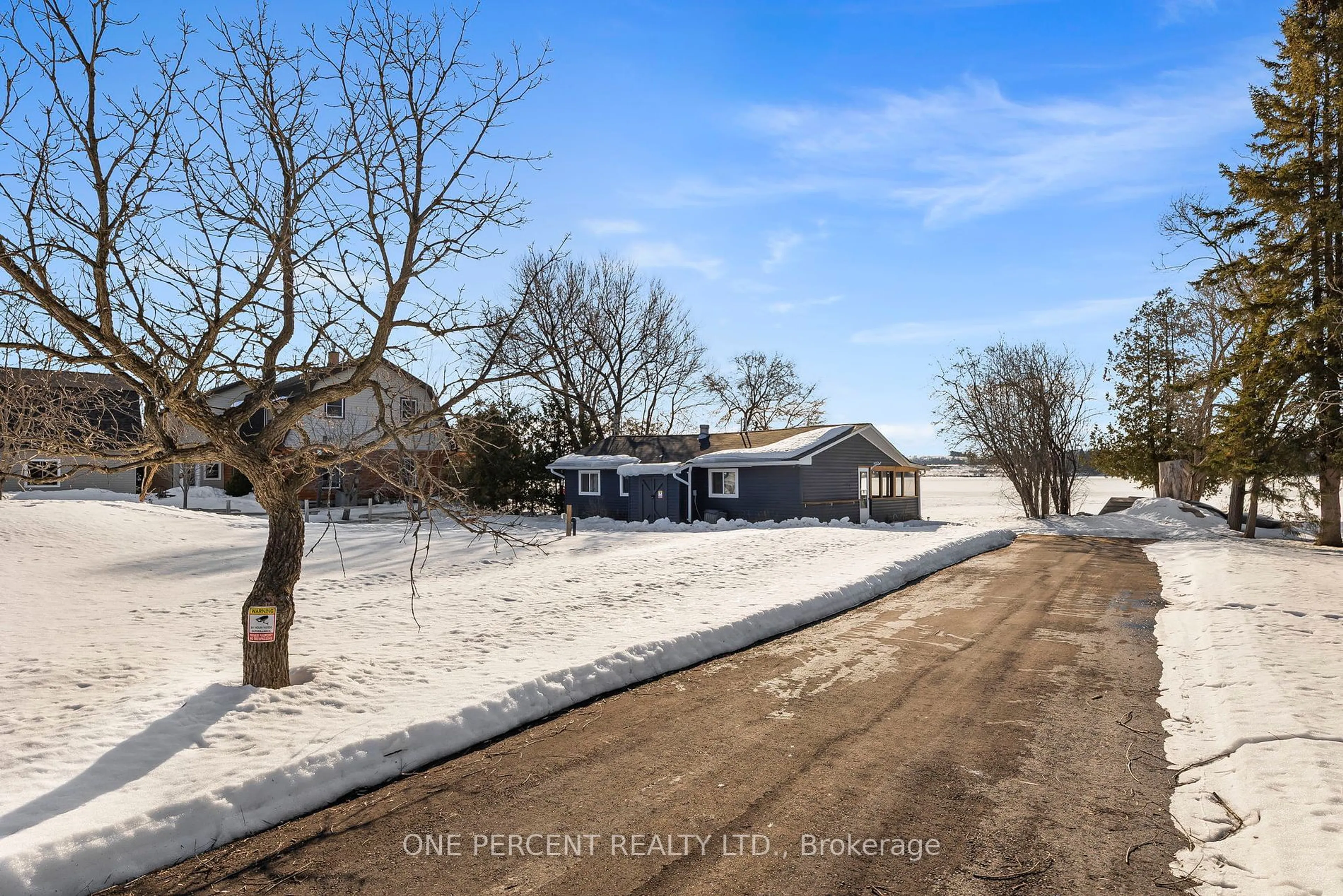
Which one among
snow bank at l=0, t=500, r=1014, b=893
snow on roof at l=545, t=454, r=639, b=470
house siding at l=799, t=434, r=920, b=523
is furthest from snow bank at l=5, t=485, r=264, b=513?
house siding at l=799, t=434, r=920, b=523

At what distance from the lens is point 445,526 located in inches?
998

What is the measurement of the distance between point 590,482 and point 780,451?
9.82 meters

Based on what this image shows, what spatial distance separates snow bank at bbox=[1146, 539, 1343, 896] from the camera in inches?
158

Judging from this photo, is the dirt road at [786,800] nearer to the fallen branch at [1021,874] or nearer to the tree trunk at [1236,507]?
the fallen branch at [1021,874]

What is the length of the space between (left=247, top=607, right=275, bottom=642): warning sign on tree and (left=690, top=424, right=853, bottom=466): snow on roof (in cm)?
2276

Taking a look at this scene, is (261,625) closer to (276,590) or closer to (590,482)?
(276,590)

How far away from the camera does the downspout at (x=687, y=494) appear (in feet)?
99.5

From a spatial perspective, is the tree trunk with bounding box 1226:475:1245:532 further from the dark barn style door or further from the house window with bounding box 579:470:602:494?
the house window with bounding box 579:470:602:494

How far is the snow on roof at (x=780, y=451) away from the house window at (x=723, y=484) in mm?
637

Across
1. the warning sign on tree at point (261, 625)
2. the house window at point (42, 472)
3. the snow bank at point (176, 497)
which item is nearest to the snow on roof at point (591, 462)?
the snow bank at point (176, 497)

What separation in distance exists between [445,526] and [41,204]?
20.3 meters

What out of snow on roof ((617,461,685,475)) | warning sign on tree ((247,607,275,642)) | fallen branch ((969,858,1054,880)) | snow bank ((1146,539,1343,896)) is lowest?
fallen branch ((969,858,1054,880))

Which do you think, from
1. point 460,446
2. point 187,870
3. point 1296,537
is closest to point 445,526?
point 460,446

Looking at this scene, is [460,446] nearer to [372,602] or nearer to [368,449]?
[368,449]
